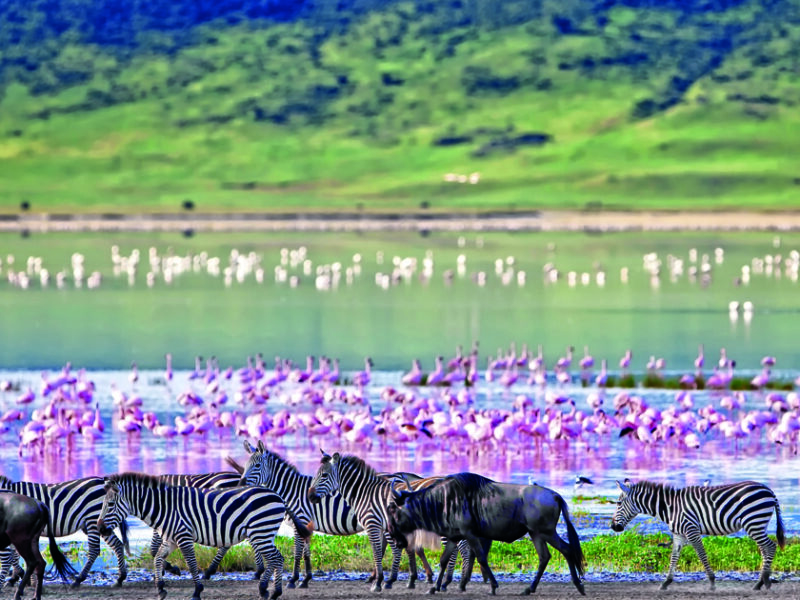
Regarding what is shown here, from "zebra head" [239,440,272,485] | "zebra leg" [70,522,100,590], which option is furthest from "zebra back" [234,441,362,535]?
"zebra leg" [70,522,100,590]

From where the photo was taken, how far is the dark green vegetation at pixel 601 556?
15.2 meters

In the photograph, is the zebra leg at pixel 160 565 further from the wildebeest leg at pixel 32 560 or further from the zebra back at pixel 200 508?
the wildebeest leg at pixel 32 560

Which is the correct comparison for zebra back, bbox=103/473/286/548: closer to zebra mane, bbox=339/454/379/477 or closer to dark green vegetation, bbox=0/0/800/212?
zebra mane, bbox=339/454/379/477

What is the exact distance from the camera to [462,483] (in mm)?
13602


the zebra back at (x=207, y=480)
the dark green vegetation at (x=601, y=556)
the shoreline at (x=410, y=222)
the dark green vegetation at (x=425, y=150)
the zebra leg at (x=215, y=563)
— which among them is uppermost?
the dark green vegetation at (x=425, y=150)

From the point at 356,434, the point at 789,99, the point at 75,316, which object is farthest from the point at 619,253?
the point at 789,99

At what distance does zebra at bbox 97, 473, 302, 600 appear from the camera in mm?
13367

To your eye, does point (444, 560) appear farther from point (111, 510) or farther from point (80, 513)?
point (80, 513)

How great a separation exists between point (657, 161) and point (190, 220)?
175ft

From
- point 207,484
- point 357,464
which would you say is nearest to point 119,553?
point 207,484

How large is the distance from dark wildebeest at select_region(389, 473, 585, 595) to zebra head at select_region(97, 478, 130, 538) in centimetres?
210

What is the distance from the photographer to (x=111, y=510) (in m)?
13.7

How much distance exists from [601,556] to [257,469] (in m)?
3.24

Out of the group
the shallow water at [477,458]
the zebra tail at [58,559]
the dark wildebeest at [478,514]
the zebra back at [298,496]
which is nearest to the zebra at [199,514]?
the zebra tail at [58,559]
